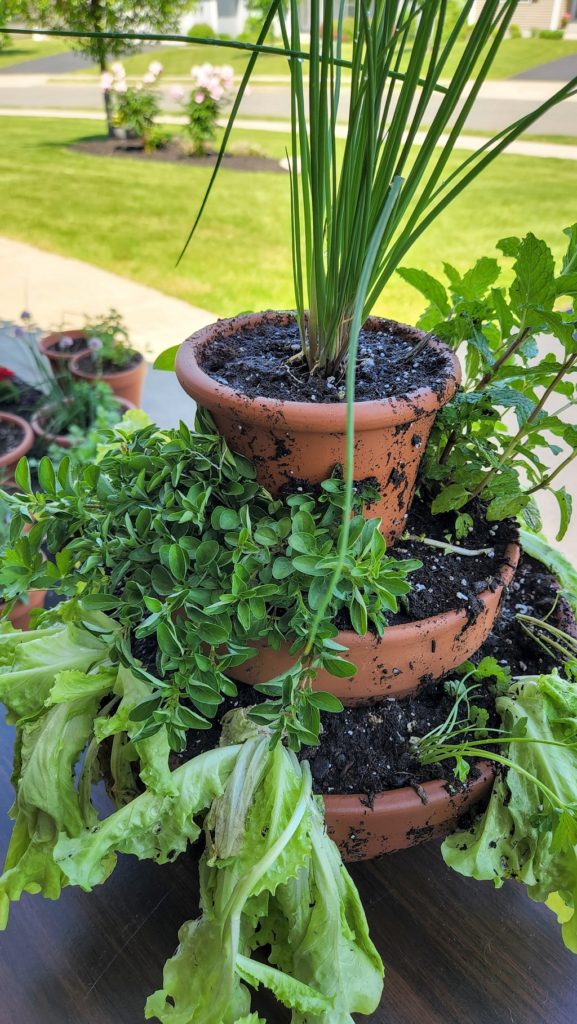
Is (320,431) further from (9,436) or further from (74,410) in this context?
(74,410)

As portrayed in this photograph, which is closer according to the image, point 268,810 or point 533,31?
point 268,810

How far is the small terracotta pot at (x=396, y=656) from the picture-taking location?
54 centimetres

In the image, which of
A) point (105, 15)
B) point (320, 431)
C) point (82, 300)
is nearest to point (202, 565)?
point (320, 431)

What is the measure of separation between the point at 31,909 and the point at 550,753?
17.4 inches

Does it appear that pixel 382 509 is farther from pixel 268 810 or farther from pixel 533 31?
pixel 533 31

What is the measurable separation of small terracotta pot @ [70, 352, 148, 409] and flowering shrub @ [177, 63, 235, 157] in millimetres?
3623

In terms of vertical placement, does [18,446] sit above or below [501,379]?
below

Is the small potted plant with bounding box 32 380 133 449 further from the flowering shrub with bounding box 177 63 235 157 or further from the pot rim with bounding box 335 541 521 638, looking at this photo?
the flowering shrub with bounding box 177 63 235 157

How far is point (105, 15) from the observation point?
13.4ft

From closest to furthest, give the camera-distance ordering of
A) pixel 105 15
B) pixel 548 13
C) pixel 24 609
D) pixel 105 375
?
pixel 24 609, pixel 105 375, pixel 105 15, pixel 548 13

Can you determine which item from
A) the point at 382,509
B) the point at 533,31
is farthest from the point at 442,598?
the point at 533,31

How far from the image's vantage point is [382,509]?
57 centimetres

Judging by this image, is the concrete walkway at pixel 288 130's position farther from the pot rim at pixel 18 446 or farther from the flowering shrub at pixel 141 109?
the pot rim at pixel 18 446

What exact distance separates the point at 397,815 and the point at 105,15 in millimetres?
4868
